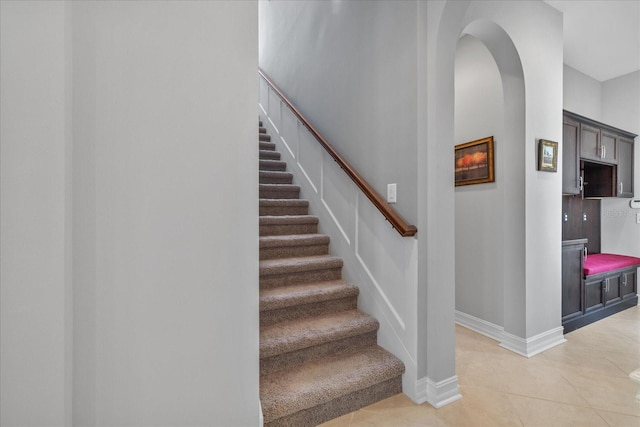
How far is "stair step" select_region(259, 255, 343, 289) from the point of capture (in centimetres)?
220

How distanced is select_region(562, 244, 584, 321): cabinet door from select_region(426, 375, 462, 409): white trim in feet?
5.94

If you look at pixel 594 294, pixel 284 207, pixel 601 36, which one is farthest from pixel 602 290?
pixel 284 207

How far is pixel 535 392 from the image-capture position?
6.11 ft

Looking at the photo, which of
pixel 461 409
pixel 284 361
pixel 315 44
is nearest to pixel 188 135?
pixel 284 361

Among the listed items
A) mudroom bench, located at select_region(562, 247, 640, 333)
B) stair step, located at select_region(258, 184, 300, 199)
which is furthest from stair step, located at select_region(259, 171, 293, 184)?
mudroom bench, located at select_region(562, 247, 640, 333)

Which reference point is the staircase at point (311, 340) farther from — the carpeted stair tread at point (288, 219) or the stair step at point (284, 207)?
the stair step at point (284, 207)

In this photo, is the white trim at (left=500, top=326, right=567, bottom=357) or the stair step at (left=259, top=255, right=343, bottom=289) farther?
the white trim at (left=500, top=326, right=567, bottom=357)

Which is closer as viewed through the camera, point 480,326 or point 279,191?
point 480,326

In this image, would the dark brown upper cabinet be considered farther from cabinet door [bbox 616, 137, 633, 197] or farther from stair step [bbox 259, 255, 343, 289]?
stair step [bbox 259, 255, 343, 289]

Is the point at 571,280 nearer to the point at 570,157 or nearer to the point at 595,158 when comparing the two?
the point at 570,157

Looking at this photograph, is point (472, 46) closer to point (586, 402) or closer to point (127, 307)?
point (586, 402)

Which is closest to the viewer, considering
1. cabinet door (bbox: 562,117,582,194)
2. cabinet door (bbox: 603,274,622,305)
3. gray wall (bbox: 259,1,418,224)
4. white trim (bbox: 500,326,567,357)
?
gray wall (bbox: 259,1,418,224)

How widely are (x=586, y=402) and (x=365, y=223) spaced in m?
1.70

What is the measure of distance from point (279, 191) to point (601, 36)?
13.0 ft
